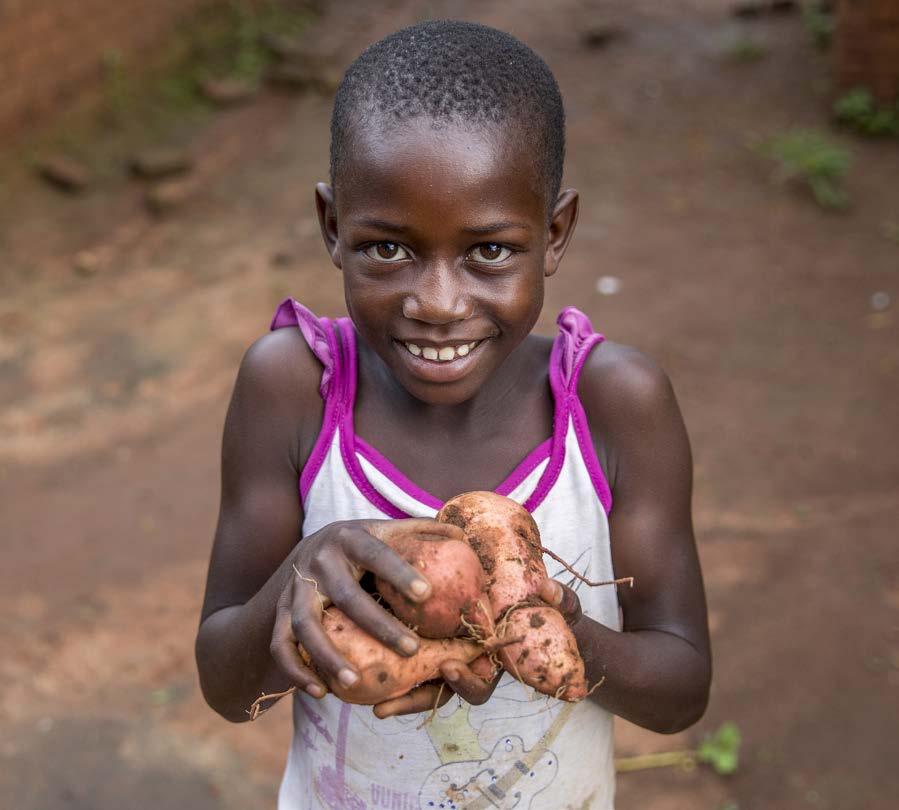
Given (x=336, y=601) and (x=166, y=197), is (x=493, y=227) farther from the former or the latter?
(x=166, y=197)

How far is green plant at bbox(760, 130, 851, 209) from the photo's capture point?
642cm

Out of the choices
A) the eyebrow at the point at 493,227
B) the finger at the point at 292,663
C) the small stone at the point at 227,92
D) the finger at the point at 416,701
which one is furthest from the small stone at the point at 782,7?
the finger at the point at 292,663

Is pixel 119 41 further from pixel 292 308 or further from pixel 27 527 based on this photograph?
pixel 292 308

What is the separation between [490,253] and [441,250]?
0.08 metres

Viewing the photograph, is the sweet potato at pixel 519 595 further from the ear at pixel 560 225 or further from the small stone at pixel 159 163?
the small stone at pixel 159 163

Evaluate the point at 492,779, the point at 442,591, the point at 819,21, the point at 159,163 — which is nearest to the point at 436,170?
the point at 442,591

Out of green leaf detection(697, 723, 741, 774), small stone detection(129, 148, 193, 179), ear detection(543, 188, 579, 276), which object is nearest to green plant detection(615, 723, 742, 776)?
green leaf detection(697, 723, 741, 774)

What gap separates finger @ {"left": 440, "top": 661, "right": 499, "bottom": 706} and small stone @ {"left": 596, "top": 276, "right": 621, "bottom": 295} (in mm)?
4522

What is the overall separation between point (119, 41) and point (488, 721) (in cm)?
→ 725

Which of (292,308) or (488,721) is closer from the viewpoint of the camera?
(488,721)

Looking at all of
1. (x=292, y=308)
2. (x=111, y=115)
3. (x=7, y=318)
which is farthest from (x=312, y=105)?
(x=292, y=308)

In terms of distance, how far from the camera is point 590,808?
5.90 feet

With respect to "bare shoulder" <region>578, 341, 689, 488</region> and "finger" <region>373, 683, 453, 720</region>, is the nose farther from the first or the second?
"finger" <region>373, 683, 453, 720</region>

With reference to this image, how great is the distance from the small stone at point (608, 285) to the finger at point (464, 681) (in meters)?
4.52
